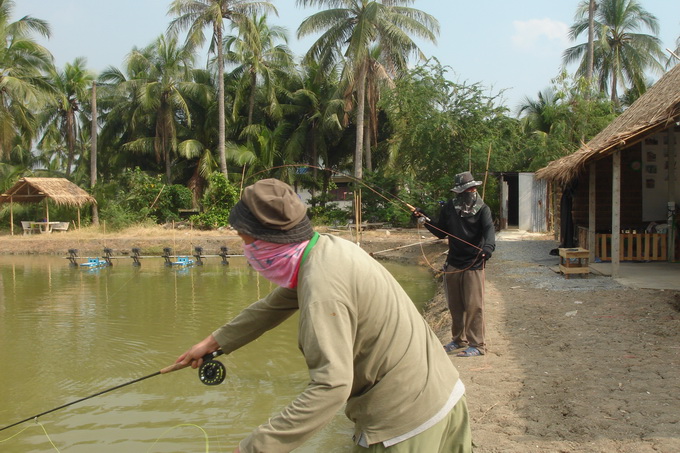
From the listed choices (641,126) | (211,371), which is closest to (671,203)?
(641,126)

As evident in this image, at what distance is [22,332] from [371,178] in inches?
722

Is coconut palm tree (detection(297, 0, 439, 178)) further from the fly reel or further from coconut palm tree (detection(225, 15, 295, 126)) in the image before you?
the fly reel

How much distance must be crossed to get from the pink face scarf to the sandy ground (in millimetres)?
2605

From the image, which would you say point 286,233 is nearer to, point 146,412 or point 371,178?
point 146,412

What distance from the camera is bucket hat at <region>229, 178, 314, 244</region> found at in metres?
1.80

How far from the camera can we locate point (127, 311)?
11164 millimetres

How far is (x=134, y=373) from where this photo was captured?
23.6ft

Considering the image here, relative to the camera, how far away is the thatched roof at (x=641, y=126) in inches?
334

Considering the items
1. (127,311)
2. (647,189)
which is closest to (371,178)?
(647,189)

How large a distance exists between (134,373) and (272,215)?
19.8 ft

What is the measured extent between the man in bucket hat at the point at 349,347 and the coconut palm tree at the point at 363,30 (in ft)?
78.0

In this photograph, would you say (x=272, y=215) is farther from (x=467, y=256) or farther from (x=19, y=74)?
(x=19, y=74)

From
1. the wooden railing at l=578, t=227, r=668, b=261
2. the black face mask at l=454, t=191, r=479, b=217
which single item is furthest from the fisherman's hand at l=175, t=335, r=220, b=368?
the wooden railing at l=578, t=227, r=668, b=261

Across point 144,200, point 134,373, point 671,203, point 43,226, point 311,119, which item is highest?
point 311,119
